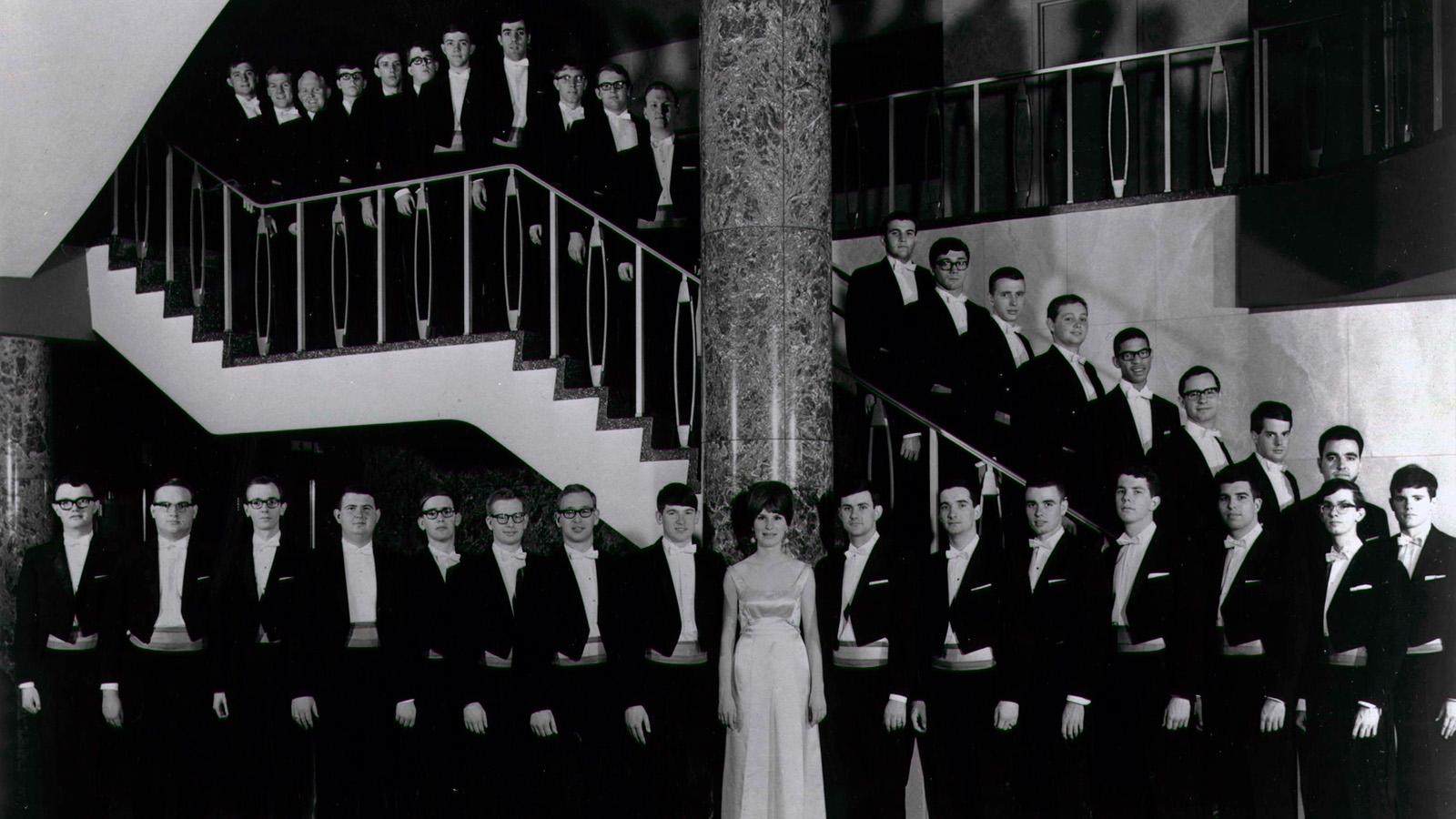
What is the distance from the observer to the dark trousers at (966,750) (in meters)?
5.64

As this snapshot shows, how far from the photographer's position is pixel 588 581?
20.2 feet

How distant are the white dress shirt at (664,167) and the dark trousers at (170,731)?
3107 mm

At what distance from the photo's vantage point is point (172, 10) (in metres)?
7.03

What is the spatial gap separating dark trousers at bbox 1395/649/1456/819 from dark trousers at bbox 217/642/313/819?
14.2ft

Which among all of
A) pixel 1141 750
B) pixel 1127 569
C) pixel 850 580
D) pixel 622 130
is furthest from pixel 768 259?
pixel 1141 750

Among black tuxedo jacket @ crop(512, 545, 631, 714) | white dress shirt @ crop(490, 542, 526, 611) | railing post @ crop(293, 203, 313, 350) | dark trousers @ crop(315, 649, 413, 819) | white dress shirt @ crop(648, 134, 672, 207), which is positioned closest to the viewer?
black tuxedo jacket @ crop(512, 545, 631, 714)

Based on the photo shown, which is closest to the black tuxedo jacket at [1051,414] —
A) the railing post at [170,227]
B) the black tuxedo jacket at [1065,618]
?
the black tuxedo jacket at [1065,618]

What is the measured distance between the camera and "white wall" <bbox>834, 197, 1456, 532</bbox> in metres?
7.39

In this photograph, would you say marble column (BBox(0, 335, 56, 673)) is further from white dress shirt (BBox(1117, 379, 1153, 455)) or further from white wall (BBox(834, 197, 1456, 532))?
white dress shirt (BBox(1117, 379, 1153, 455))

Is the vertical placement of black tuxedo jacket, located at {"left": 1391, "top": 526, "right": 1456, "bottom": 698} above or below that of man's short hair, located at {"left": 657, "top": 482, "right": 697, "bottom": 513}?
below

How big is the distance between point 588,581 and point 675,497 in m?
0.52

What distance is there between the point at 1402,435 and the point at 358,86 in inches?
223

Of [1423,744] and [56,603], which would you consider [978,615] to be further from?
[56,603]

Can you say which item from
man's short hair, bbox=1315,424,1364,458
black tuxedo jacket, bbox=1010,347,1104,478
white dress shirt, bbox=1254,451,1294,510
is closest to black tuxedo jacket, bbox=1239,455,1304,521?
white dress shirt, bbox=1254,451,1294,510
